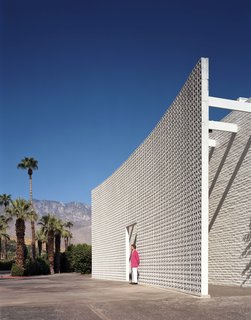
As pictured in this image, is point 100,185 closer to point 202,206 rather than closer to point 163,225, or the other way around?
point 163,225

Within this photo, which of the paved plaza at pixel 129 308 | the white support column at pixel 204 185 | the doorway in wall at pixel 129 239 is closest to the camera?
the paved plaza at pixel 129 308

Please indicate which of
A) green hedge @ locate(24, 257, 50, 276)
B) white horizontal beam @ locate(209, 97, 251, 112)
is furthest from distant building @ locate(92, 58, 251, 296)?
green hedge @ locate(24, 257, 50, 276)

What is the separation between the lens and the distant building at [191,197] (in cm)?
1074

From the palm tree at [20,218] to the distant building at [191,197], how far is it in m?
20.7

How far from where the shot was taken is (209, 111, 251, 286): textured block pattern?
13.9 meters

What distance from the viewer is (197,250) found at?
10492mm

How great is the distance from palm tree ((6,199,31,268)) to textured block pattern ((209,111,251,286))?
84.1 ft

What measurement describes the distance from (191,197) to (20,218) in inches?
1232

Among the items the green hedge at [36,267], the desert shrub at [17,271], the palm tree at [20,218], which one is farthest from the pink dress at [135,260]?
the green hedge at [36,267]

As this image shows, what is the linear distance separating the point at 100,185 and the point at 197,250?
48.3ft

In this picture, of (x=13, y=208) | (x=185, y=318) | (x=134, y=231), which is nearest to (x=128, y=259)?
(x=134, y=231)

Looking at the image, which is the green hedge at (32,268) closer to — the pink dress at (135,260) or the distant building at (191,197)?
the distant building at (191,197)

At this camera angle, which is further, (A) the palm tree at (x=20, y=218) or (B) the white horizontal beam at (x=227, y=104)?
(A) the palm tree at (x=20, y=218)

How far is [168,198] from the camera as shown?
43.7ft
